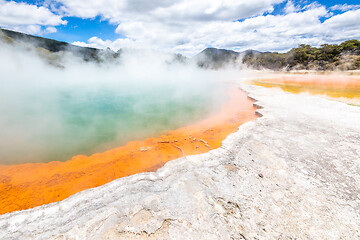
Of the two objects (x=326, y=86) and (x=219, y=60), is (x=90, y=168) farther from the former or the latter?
(x=219, y=60)

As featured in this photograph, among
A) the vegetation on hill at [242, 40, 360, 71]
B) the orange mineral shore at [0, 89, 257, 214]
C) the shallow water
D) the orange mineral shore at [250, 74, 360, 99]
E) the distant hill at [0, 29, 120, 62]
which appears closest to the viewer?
the orange mineral shore at [0, 89, 257, 214]

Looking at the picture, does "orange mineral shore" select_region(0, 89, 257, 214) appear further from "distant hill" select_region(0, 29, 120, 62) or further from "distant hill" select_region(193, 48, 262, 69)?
→ "distant hill" select_region(0, 29, 120, 62)

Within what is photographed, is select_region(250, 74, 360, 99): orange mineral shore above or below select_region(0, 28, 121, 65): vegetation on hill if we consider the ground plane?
below

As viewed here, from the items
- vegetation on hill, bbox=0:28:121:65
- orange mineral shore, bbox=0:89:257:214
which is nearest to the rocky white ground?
orange mineral shore, bbox=0:89:257:214

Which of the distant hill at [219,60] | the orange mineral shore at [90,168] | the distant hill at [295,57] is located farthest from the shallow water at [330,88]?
the distant hill at [219,60]

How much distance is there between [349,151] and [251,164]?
111 inches

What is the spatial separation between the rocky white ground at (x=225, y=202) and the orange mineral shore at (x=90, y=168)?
0.94 m

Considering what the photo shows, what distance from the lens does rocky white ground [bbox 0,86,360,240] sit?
7.38ft

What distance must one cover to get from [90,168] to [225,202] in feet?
12.4

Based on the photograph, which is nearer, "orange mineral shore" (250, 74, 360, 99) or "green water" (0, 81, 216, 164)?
"green water" (0, 81, 216, 164)

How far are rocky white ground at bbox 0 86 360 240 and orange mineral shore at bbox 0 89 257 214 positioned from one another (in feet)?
3.07

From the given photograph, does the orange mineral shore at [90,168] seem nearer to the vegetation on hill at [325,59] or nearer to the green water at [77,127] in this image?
the green water at [77,127]

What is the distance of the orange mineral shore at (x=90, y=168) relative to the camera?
11.7 feet

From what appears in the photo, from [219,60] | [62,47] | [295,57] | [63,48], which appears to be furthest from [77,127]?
[62,47]
